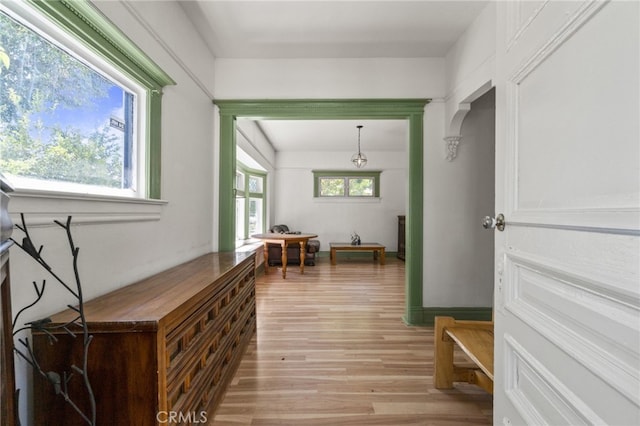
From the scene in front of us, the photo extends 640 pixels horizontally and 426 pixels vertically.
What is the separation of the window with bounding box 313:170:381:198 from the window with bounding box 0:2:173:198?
5547mm

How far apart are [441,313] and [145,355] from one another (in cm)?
269

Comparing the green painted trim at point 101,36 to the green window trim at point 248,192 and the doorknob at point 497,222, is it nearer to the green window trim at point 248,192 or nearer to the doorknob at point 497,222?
the doorknob at point 497,222

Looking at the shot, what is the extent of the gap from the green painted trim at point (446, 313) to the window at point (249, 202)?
3384mm

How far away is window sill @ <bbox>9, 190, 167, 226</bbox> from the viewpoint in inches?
38.0

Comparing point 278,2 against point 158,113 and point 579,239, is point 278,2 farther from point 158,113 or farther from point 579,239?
point 579,239

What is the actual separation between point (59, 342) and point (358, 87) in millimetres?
2867

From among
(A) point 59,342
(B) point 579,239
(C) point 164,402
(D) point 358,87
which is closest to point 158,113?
(A) point 59,342

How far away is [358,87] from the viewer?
283cm

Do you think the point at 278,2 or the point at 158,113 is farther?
the point at 278,2

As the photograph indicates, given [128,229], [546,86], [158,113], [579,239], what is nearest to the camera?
[579,239]

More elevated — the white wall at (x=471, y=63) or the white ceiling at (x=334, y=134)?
the white ceiling at (x=334, y=134)

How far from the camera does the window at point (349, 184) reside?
7.15 meters

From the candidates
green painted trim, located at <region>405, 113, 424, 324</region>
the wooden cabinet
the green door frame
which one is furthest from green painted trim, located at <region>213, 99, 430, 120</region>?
the wooden cabinet

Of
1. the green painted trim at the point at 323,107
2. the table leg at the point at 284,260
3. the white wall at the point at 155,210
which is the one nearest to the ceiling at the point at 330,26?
the white wall at the point at 155,210
